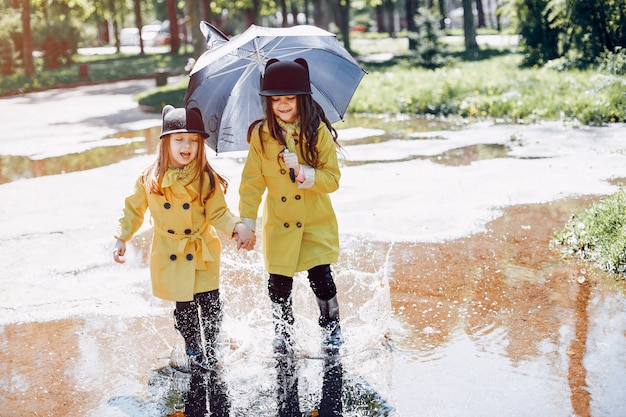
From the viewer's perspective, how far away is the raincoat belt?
4.19 meters

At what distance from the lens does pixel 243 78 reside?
4.62 metres

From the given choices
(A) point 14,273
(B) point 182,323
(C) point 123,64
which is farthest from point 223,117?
(C) point 123,64

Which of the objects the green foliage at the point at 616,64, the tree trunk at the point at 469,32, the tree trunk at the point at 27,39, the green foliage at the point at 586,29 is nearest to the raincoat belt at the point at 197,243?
the green foliage at the point at 616,64

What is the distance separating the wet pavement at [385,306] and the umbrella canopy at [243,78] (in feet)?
4.20

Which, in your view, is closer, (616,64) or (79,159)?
(79,159)

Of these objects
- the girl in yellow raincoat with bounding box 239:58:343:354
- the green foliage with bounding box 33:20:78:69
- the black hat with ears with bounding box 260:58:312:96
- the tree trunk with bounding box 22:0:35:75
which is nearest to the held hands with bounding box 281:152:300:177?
the girl in yellow raincoat with bounding box 239:58:343:354

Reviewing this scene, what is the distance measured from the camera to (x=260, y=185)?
4395mm

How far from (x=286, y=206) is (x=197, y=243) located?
20.8 inches

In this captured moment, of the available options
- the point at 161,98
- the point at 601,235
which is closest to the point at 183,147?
the point at 601,235

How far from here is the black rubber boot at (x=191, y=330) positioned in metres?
4.32

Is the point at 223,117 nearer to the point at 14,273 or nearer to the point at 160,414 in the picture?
the point at 160,414

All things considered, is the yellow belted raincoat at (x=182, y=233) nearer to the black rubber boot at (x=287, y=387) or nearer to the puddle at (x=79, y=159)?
the black rubber boot at (x=287, y=387)

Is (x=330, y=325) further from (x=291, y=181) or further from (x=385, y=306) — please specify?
(x=291, y=181)

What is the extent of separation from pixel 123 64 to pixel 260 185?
33.9m
